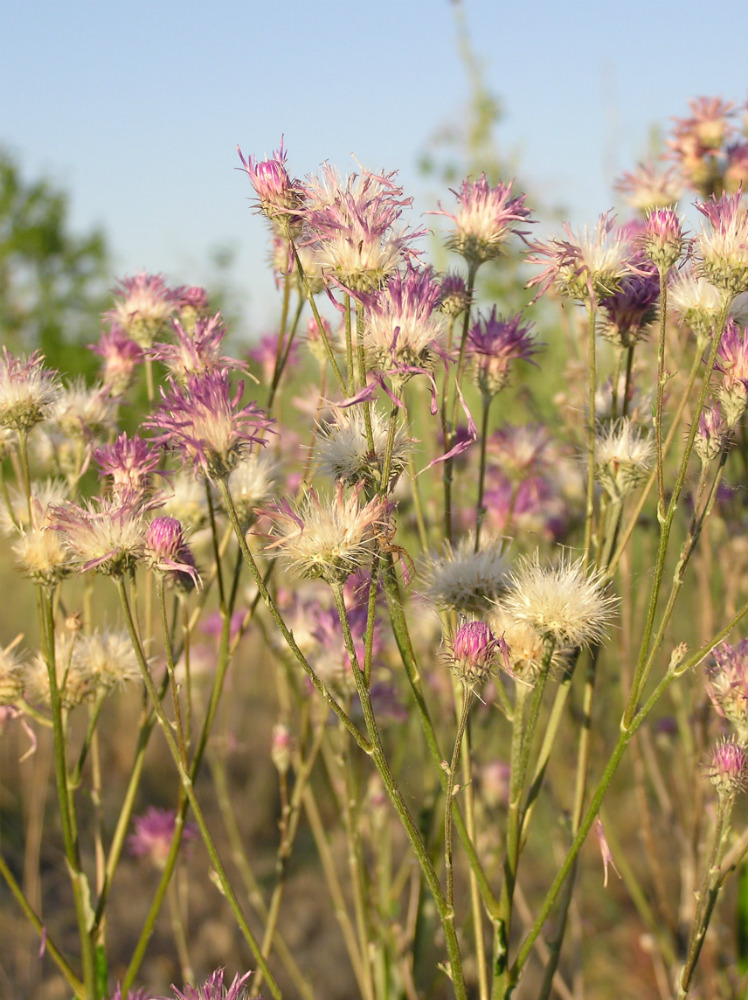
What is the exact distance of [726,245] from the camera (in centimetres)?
105

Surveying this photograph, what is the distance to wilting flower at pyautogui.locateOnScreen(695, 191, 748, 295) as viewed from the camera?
104cm

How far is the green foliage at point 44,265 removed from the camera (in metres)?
14.2

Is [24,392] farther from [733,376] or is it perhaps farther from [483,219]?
[733,376]

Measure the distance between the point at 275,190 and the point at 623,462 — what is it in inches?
22.4

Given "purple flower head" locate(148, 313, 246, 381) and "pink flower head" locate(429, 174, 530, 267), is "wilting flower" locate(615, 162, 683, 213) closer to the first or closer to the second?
"pink flower head" locate(429, 174, 530, 267)

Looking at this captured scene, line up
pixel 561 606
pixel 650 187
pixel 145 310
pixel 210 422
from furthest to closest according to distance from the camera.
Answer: pixel 650 187 < pixel 145 310 < pixel 561 606 < pixel 210 422

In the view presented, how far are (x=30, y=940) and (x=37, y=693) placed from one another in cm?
202

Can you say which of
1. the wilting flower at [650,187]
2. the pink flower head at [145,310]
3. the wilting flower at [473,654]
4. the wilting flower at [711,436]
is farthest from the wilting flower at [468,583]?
the wilting flower at [650,187]

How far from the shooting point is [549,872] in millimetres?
3838

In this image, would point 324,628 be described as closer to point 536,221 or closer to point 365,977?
point 365,977

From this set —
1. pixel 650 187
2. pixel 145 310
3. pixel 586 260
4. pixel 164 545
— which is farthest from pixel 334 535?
pixel 650 187

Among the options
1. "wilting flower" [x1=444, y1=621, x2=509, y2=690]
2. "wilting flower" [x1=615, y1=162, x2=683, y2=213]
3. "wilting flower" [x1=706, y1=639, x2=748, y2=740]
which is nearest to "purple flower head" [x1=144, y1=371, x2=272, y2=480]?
"wilting flower" [x1=444, y1=621, x2=509, y2=690]

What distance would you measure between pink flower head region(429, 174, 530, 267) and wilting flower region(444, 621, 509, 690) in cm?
51

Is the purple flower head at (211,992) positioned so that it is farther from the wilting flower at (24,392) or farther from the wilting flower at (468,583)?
the wilting flower at (24,392)
